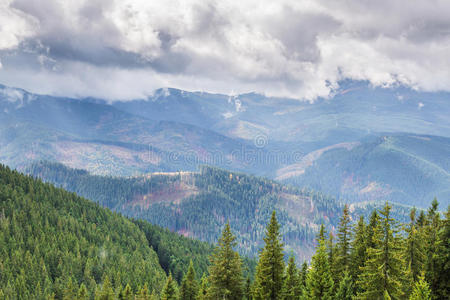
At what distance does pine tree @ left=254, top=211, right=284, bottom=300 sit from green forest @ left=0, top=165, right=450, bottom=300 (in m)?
0.14

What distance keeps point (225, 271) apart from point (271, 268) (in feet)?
21.8

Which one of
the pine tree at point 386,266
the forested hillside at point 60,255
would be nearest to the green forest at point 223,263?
the pine tree at point 386,266

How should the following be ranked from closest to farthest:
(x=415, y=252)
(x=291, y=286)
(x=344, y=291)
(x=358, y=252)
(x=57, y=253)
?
(x=344, y=291) → (x=415, y=252) → (x=358, y=252) → (x=291, y=286) → (x=57, y=253)

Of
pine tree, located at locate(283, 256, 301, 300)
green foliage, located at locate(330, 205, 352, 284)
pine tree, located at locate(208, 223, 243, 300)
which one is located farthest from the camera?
green foliage, located at locate(330, 205, 352, 284)

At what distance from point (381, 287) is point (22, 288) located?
121 m

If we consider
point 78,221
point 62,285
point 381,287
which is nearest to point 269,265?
point 381,287

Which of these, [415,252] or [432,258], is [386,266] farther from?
[415,252]

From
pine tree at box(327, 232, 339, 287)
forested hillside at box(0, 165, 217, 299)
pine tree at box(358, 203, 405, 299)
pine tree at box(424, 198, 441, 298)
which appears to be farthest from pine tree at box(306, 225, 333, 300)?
forested hillside at box(0, 165, 217, 299)

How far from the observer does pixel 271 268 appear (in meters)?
52.7

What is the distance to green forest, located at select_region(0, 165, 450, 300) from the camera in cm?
4188

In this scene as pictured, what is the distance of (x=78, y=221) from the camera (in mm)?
194125

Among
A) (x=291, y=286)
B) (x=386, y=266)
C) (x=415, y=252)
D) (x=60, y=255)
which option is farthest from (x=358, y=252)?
(x=60, y=255)

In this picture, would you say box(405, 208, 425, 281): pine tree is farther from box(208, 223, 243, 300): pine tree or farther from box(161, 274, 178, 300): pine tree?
box(161, 274, 178, 300): pine tree

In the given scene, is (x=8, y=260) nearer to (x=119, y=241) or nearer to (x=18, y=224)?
(x=18, y=224)
